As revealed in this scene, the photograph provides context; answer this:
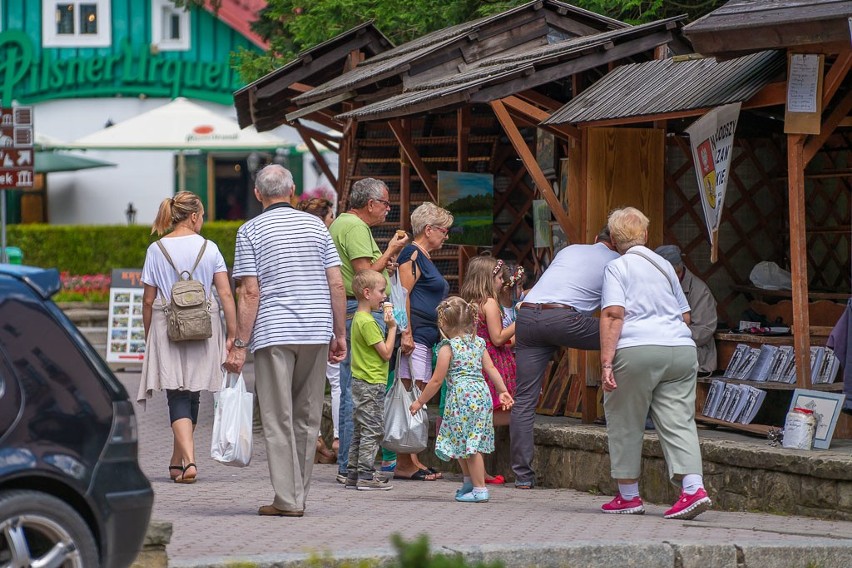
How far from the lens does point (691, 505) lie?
812 cm

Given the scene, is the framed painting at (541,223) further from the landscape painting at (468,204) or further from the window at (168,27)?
the window at (168,27)

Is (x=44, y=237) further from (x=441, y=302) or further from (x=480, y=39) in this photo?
(x=441, y=302)

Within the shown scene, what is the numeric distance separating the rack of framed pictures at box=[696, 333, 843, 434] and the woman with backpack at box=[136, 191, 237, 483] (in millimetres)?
3449

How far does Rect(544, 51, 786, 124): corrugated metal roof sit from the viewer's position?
9.52 m

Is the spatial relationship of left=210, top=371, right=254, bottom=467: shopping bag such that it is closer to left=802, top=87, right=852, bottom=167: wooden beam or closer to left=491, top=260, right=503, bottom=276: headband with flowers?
left=491, top=260, right=503, bottom=276: headband with flowers

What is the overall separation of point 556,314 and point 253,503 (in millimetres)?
2245

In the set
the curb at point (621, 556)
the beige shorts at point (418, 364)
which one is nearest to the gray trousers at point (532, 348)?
the beige shorts at point (418, 364)

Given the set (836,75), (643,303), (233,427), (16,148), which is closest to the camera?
(643,303)

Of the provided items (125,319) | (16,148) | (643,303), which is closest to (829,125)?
(643,303)

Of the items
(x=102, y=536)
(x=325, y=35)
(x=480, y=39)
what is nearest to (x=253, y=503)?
(x=102, y=536)

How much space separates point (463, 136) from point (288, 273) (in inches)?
218

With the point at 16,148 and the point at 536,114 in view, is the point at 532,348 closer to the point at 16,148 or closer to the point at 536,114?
the point at 536,114

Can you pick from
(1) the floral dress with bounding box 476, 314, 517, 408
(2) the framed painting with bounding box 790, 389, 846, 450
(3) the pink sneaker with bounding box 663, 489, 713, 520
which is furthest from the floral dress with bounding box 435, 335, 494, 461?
(2) the framed painting with bounding box 790, 389, 846, 450

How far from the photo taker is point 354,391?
9422 mm
